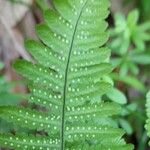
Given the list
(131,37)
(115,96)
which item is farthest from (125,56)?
(115,96)

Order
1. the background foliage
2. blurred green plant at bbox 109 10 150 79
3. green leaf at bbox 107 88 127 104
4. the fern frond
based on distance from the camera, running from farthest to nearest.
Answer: blurred green plant at bbox 109 10 150 79 → the background foliage → green leaf at bbox 107 88 127 104 → the fern frond

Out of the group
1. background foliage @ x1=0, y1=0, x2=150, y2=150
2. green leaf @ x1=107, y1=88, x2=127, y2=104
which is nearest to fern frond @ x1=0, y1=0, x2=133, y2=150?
green leaf @ x1=107, y1=88, x2=127, y2=104

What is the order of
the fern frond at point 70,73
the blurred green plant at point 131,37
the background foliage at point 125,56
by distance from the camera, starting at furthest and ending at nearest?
the blurred green plant at point 131,37
the background foliage at point 125,56
the fern frond at point 70,73

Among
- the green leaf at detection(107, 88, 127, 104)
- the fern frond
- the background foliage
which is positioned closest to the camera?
the fern frond

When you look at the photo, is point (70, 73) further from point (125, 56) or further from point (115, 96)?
point (125, 56)

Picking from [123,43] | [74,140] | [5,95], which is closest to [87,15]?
[74,140]

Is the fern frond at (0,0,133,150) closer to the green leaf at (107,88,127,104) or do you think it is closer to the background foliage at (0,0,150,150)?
the green leaf at (107,88,127,104)

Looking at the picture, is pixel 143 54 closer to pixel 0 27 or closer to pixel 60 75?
pixel 0 27

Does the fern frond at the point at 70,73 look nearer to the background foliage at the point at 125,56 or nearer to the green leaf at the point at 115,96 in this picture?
the green leaf at the point at 115,96

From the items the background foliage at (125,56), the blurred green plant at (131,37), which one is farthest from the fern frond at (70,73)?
the blurred green plant at (131,37)
